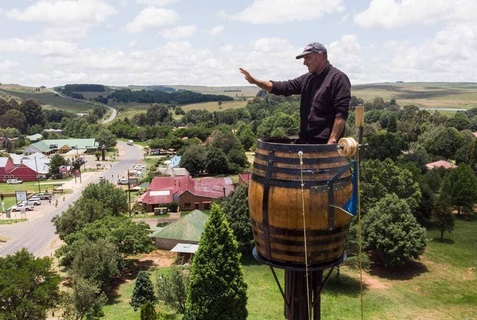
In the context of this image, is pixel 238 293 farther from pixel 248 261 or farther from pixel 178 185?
pixel 178 185

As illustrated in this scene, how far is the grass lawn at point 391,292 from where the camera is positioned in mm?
29406

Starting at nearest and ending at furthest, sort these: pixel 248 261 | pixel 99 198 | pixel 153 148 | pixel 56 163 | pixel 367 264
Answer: pixel 367 264 → pixel 248 261 → pixel 99 198 → pixel 56 163 → pixel 153 148

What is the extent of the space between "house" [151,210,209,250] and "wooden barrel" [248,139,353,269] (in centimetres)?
3598

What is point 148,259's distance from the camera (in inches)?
1623

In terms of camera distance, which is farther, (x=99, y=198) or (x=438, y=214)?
(x=99, y=198)

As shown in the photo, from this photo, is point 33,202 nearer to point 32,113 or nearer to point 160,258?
point 160,258

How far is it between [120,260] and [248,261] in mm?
11484

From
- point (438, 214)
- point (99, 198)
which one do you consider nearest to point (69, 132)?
point (99, 198)

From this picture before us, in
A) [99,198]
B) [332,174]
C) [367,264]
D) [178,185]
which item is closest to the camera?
[332,174]

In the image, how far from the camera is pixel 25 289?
23594 mm

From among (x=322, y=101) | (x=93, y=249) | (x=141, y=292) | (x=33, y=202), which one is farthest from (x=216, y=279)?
(x=33, y=202)

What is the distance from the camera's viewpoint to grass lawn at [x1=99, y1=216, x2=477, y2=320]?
29406 millimetres

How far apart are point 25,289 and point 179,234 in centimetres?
2014

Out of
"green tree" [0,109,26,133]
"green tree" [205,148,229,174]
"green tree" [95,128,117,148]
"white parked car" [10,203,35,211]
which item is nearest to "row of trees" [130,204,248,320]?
"white parked car" [10,203,35,211]
